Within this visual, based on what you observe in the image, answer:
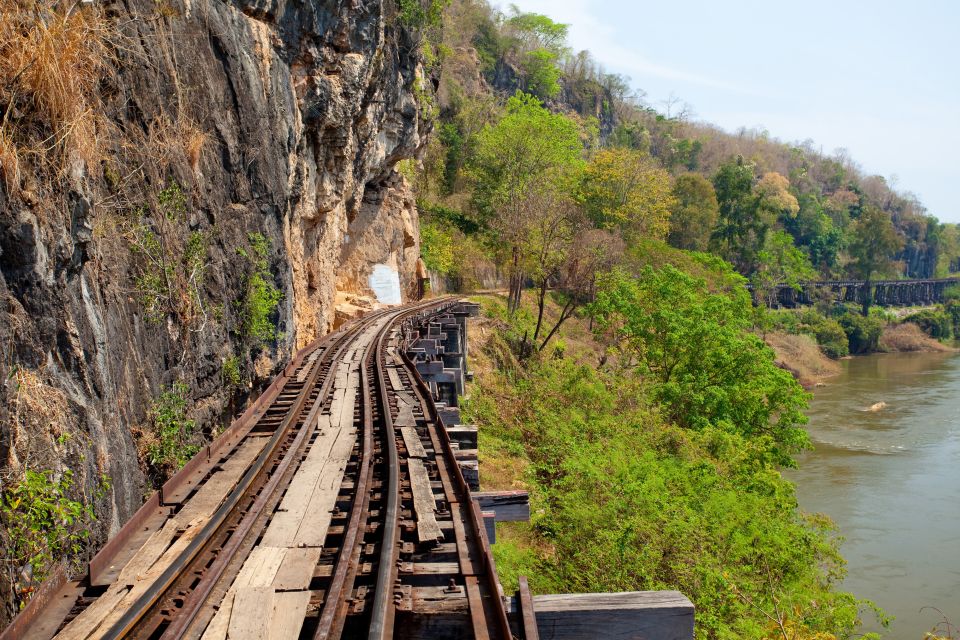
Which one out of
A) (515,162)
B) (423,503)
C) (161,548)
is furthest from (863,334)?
(161,548)

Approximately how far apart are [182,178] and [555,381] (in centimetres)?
1391

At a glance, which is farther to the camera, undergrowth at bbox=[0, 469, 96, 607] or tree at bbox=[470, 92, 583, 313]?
tree at bbox=[470, 92, 583, 313]

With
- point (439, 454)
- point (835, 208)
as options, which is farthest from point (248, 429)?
point (835, 208)

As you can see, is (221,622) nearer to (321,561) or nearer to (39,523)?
(321,561)

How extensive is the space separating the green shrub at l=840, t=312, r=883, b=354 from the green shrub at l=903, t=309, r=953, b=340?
29.5ft

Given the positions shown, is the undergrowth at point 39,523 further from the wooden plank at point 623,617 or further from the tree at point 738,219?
the tree at point 738,219

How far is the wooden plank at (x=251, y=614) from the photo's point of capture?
12.7 ft

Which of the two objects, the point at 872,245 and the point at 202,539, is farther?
the point at 872,245

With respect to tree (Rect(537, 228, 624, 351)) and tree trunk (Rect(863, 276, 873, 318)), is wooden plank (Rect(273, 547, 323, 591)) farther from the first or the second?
tree trunk (Rect(863, 276, 873, 318))

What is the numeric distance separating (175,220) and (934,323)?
7342cm

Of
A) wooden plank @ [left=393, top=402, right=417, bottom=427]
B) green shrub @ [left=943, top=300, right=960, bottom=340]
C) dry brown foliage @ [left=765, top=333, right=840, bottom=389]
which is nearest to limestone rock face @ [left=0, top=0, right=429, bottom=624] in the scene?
wooden plank @ [left=393, top=402, right=417, bottom=427]

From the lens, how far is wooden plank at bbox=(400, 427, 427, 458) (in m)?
7.05

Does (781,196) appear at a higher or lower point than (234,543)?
higher

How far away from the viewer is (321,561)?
4793 millimetres
